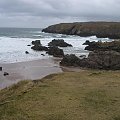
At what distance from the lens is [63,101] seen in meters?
15.8

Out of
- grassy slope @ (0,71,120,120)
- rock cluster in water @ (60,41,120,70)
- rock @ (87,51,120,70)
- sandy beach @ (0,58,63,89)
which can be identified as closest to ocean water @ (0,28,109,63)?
sandy beach @ (0,58,63,89)

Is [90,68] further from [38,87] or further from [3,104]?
Answer: [3,104]

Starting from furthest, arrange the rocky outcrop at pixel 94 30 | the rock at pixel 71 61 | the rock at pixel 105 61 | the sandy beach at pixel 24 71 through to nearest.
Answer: the rocky outcrop at pixel 94 30, the rock at pixel 71 61, the rock at pixel 105 61, the sandy beach at pixel 24 71

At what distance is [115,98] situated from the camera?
53.7 feet

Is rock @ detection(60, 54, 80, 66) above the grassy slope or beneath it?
beneath

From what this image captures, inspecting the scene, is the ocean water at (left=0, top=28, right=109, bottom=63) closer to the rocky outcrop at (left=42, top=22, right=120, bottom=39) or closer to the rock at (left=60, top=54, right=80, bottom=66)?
the rock at (left=60, top=54, right=80, bottom=66)

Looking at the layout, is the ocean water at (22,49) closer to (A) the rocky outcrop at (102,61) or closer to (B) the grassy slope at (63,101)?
(A) the rocky outcrop at (102,61)

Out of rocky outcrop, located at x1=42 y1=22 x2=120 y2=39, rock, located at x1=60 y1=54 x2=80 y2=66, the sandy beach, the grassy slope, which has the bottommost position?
the sandy beach

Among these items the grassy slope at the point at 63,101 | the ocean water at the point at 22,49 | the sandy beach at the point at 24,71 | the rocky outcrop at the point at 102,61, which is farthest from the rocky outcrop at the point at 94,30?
the grassy slope at the point at 63,101

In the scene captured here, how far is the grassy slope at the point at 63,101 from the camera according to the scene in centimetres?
1369

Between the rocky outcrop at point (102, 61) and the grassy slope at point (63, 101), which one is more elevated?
the grassy slope at point (63, 101)

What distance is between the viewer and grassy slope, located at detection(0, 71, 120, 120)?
44.9 ft

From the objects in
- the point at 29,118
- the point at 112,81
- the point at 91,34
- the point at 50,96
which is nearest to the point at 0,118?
the point at 29,118

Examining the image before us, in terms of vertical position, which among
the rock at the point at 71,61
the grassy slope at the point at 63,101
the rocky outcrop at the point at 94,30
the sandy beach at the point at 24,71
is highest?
the rocky outcrop at the point at 94,30
